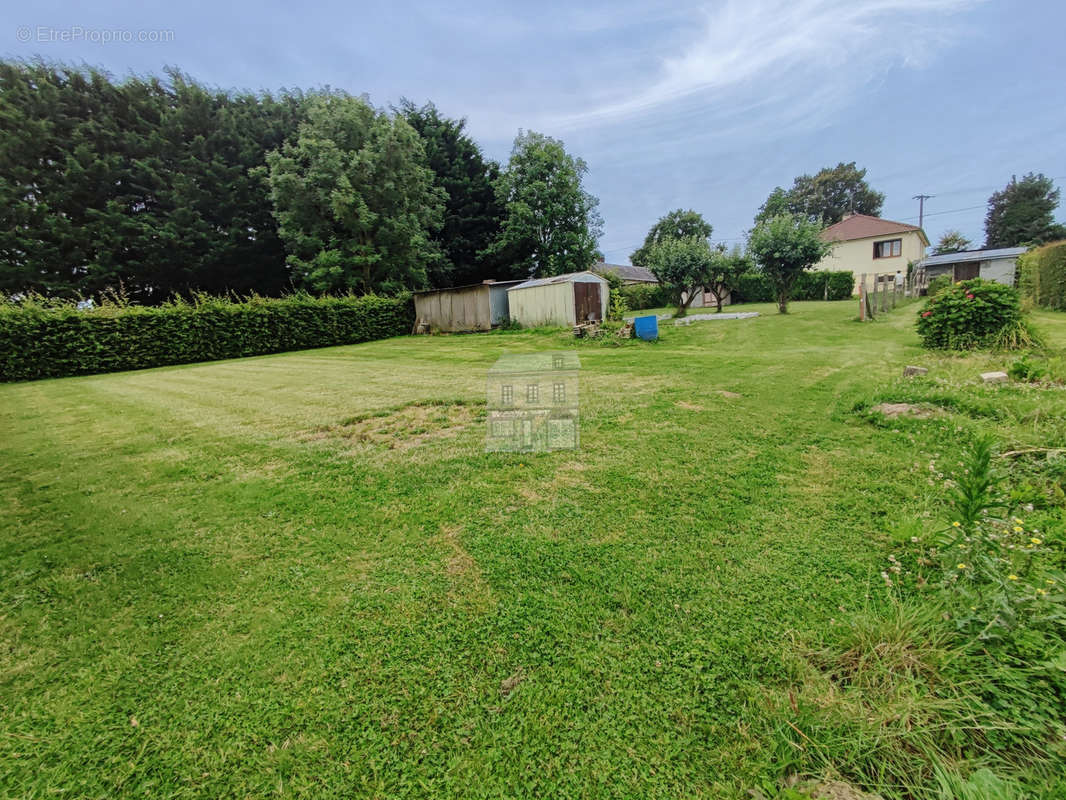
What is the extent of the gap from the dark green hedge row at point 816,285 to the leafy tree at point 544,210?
10644mm

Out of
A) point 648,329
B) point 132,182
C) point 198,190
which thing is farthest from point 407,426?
point 132,182

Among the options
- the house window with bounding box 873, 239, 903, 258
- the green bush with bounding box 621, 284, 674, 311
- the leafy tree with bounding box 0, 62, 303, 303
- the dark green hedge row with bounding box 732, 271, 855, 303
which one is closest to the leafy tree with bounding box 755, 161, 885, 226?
the house window with bounding box 873, 239, 903, 258

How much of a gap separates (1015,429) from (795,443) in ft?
5.33

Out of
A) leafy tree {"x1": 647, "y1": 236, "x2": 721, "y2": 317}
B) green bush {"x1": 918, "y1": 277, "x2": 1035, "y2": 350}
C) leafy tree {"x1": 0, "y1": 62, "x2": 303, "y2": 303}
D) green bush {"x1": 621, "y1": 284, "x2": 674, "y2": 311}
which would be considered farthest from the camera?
green bush {"x1": 621, "y1": 284, "x2": 674, "y2": 311}

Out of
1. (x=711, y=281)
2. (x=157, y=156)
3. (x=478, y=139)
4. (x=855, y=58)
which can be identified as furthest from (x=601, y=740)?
(x=478, y=139)

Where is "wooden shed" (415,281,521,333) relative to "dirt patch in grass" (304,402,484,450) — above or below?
above

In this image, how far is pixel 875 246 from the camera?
27.0m

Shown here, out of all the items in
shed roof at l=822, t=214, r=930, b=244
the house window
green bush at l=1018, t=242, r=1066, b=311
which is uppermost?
shed roof at l=822, t=214, r=930, b=244

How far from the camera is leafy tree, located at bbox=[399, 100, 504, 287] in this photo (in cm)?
2638

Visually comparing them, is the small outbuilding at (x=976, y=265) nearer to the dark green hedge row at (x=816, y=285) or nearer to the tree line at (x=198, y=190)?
the dark green hedge row at (x=816, y=285)

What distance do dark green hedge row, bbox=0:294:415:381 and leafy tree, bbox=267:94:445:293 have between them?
324 centimetres

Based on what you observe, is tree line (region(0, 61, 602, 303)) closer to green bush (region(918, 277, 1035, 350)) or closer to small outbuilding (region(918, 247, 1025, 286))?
green bush (region(918, 277, 1035, 350))

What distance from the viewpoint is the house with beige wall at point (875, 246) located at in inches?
1032

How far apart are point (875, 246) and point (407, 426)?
34.2 m
